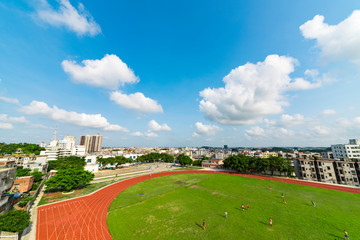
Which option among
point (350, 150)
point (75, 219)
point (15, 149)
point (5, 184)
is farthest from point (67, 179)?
point (350, 150)

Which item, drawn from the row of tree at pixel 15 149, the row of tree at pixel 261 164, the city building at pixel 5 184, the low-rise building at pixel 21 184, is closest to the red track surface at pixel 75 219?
the city building at pixel 5 184

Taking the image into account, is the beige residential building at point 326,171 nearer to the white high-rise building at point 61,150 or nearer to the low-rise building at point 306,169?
the low-rise building at point 306,169

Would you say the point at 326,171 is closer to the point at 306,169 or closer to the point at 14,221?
the point at 306,169

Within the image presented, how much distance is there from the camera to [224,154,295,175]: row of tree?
1839 inches

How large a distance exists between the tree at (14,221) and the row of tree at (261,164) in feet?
187

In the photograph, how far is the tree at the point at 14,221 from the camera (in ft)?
46.9

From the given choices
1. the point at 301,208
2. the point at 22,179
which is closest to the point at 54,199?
the point at 22,179

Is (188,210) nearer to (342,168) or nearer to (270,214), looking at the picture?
(270,214)

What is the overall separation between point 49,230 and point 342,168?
71.8 m

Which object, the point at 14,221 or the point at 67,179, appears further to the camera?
the point at 67,179

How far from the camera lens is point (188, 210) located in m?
22.7

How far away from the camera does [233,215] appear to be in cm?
2069

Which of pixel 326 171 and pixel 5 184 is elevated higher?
pixel 5 184

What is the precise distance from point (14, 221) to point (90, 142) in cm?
20344
